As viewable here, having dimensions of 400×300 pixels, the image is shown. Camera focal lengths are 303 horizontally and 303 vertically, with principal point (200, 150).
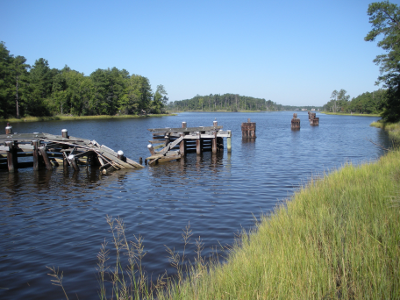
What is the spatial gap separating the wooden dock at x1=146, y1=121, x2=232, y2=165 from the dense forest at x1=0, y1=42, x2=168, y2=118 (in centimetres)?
5800

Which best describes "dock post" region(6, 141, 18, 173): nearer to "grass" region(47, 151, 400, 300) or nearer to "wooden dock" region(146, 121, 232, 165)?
"wooden dock" region(146, 121, 232, 165)

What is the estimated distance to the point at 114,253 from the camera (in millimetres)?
7152

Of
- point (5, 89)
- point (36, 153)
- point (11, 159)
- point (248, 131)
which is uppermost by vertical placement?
point (5, 89)

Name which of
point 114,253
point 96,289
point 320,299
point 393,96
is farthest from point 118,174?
point 393,96

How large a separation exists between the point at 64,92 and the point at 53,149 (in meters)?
83.4

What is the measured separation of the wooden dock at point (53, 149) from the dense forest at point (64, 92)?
56.9 metres

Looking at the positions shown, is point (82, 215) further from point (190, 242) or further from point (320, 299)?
point (320, 299)

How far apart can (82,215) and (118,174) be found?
7031 millimetres

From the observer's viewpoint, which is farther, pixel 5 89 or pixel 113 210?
pixel 5 89

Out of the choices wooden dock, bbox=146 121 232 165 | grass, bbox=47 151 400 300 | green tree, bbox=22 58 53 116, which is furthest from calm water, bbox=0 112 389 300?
green tree, bbox=22 58 53 116

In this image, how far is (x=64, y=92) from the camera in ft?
307

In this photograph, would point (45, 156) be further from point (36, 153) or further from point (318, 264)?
point (318, 264)

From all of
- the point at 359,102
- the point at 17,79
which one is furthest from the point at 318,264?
the point at 359,102

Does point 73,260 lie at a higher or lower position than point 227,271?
Answer: lower
